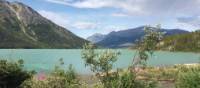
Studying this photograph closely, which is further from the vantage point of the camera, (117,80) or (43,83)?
(43,83)

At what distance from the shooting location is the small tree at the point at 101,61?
21.7 meters

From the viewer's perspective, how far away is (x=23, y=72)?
22.7 meters

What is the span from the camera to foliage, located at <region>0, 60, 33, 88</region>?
21688mm

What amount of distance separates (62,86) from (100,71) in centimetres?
280

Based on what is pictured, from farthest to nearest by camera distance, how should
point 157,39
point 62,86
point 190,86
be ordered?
point 190,86 → point 62,86 → point 157,39

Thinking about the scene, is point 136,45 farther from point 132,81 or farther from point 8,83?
point 8,83

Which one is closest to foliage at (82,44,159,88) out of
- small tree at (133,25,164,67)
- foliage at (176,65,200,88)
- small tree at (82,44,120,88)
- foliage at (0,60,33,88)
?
small tree at (82,44,120,88)

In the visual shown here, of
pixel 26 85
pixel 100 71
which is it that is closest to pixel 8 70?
pixel 26 85

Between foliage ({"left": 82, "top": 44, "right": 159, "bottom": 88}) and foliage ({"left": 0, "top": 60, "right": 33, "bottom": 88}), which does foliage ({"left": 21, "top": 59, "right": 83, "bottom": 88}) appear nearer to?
foliage ({"left": 0, "top": 60, "right": 33, "bottom": 88})

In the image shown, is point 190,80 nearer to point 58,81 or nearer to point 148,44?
point 148,44

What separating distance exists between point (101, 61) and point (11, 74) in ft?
14.1

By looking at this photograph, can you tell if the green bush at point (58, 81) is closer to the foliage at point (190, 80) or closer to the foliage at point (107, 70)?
the foliage at point (107, 70)

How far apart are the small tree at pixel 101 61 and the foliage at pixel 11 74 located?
3188 mm

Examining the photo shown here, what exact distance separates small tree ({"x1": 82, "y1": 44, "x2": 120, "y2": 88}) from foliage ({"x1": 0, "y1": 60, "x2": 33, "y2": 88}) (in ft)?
10.5
